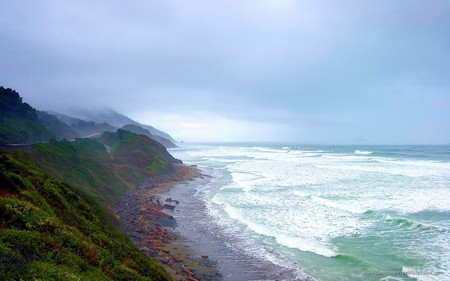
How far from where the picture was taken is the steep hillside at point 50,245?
6250mm

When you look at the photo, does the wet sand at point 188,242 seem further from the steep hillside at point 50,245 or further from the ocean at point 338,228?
the steep hillside at point 50,245

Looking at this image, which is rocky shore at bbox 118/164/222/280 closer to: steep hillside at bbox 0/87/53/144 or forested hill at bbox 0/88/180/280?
forested hill at bbox 0/88/180/280

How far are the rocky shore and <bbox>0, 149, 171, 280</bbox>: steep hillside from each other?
335cm

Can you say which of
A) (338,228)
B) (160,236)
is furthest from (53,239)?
(338,228)

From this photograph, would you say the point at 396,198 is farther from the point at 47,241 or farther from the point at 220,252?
the point at 47,241

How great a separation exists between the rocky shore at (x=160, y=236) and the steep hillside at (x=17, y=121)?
2986 centimetres

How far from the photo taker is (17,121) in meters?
58.4

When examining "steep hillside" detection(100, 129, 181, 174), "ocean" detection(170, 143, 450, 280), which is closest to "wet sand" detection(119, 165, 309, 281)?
"ocean" detection(170, 143, 450, 280)

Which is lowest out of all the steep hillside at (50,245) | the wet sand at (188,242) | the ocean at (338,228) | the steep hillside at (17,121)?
the wet sand at (188,242)

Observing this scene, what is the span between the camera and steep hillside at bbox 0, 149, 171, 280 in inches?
246

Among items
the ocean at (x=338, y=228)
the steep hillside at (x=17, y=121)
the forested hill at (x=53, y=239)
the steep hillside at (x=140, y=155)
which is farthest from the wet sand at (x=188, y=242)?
the steep hillside at (x=17, y=121)

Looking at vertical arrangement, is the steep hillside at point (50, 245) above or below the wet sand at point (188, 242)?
above

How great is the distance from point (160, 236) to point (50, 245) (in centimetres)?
1158

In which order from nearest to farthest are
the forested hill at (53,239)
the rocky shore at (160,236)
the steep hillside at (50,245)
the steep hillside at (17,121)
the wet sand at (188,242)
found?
1. the steep hillside at (50,245)
2. the forested hill at (53,239)
3. the wet sand at (188,242)
4. the rocky shore at (160,236)
5. the steep hillside at (17,121)
